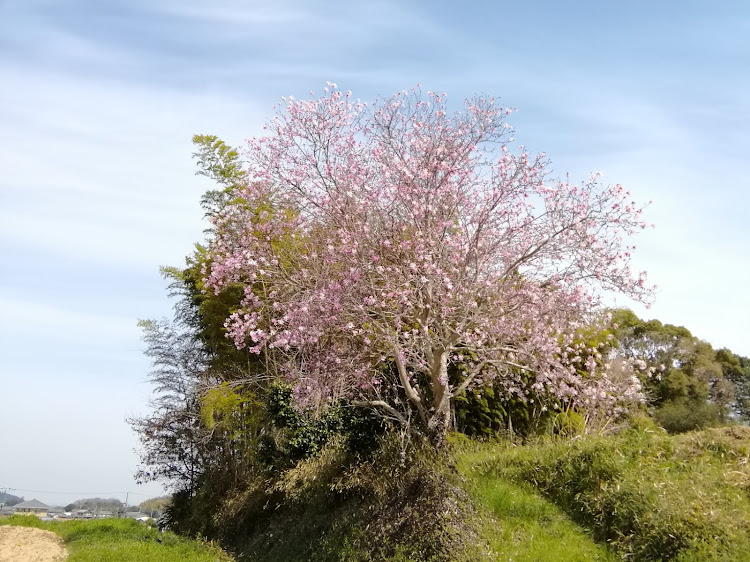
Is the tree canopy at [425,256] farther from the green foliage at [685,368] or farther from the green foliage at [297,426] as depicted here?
the green foliage at [685,368]

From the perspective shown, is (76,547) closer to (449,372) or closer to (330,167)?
(449,372)

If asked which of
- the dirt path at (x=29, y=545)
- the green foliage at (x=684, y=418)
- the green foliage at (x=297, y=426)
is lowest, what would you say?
the dirt path at (x=29, y=545)

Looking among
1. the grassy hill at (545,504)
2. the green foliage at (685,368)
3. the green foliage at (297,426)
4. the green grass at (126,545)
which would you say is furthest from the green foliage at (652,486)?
the green foliage at (685,368)

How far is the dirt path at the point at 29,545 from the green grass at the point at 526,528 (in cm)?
859

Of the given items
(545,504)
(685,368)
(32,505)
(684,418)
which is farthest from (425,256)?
(32,505)

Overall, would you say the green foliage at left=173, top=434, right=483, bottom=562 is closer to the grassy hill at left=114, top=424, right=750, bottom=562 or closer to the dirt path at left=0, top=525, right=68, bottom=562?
the grassy hill at left=114, top=424, right=750, bottom=562

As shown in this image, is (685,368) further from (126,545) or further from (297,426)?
(126,545)

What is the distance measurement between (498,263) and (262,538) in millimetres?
7282

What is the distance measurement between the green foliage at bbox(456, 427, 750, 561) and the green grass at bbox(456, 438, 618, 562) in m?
0.20

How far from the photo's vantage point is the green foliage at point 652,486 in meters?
7.65

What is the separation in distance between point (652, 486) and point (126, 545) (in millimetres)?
9852

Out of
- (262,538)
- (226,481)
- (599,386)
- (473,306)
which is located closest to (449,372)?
(599,386)

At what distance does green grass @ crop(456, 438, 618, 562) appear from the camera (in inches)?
319

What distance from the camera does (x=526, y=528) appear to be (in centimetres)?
878
